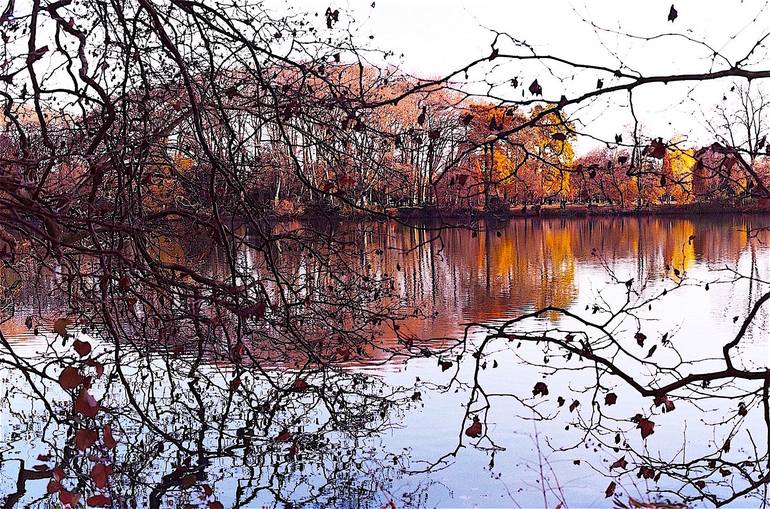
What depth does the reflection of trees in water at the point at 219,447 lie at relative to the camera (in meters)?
4.64

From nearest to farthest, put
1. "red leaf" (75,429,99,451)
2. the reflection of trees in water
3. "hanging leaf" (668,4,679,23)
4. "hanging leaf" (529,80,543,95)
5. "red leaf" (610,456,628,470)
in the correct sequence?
1. "red leaf" (75,429,99,451)
2. "hanging leaf" (668,4,679,23)
3. "hanging leaf" (529,80,543,95)
4. "red leaf" (610,456,628,470)
5. the reflection of trees in water

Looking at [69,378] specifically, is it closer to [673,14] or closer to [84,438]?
[84,438]

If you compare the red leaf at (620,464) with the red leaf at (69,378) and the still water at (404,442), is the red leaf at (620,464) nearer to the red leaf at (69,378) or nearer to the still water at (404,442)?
the still water at (404,442)

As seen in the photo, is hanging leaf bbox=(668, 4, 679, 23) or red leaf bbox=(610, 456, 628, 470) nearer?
hanging leaf bbox=(668, 4, 679, 23)

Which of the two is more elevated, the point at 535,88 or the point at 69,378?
the point at 535,88

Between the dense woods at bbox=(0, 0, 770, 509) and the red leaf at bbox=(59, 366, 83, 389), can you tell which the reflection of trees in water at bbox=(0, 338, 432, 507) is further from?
the red leaf at bbox=(59, 366, 83, 389)

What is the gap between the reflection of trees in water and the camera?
4645mm

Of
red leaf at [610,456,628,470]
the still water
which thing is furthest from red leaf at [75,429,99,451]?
red leaf at [610,456,628,470]

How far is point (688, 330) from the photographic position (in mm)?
8781

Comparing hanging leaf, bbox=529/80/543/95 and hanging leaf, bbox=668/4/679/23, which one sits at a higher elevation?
hanging leaf, bbox=668/4/679/23

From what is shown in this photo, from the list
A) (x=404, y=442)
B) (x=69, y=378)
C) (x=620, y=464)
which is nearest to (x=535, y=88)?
(x=69, y=378)

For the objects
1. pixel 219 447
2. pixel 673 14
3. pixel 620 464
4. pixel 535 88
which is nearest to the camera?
pixel 673 14

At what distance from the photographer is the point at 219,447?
17.6 feet

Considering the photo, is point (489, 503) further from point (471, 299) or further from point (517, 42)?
point (471, 299)
